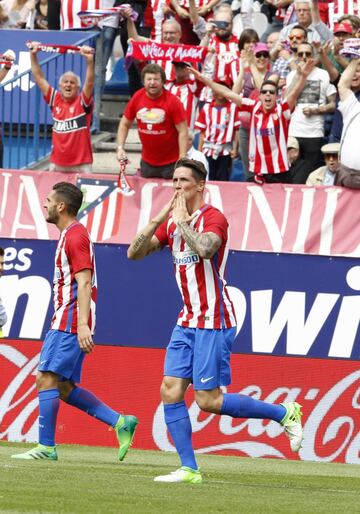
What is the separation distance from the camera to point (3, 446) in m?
11.1

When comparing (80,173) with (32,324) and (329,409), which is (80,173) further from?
(329,409)

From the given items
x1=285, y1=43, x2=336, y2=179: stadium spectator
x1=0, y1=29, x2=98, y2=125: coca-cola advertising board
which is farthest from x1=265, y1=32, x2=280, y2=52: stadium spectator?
x1=0, y1=29, x2=98, y2=125: coca-cola advertising board

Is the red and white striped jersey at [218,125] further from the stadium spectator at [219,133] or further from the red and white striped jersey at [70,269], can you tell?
the red and white striped jersey at [70,269]

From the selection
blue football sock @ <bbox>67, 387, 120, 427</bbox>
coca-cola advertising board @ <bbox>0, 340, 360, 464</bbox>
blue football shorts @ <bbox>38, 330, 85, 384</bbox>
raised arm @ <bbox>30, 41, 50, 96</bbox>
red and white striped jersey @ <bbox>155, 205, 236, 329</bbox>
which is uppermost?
red and white striped jersey @ <bbox>155, 205, 236, 329</bbox>

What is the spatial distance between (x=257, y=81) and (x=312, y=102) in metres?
0.89

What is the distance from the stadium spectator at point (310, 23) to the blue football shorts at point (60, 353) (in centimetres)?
813

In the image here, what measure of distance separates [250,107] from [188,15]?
10.8 ft

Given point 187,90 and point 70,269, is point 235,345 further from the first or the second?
point 187,90

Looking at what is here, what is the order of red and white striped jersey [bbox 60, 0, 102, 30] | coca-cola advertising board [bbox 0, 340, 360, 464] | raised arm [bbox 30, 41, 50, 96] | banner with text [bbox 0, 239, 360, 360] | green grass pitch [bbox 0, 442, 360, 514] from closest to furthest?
1. green grass pitch [bbox 0, 442, 360, 514]
2. coca-cola advertising board [bbox 0, 340, 360, 464]
3. banner with text [bbox 0, 239, 360, 360]
4. raised arm [bbox 30, 41, 50, 96]
5. red and white striped jersey [bbox 60, 0, 102, 30]

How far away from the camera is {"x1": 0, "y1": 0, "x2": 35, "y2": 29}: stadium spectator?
63.7 ft

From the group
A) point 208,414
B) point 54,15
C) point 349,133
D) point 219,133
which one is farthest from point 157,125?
point 54,15

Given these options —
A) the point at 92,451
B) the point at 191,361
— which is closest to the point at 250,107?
the point at 92,451

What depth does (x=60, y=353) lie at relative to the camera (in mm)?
9336

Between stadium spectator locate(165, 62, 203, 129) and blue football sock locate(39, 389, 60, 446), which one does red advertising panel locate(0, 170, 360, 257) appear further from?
blue football sock locate(39, 389, 60, 446)
